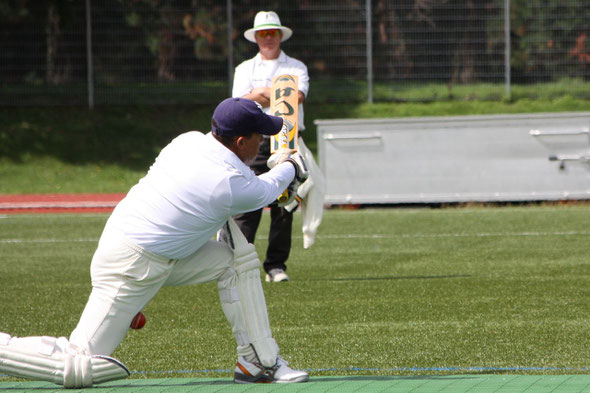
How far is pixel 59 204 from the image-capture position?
1762 centimetres

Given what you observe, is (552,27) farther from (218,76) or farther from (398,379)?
(398,379)

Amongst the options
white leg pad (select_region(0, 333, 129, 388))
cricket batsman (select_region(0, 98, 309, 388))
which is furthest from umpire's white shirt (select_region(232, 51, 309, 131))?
white leg pad (select_region(0, 333, 129, 388))

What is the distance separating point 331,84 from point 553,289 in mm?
15279

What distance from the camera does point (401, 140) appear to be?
16688mm

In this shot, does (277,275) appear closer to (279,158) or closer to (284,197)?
(284,197)

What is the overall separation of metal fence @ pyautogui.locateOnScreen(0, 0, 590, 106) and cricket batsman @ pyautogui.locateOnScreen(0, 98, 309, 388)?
1759cm

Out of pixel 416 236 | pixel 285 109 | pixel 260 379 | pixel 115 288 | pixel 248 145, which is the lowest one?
pixel 416 236

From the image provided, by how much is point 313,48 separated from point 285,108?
611 inches

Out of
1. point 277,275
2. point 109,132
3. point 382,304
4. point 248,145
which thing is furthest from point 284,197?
point 109,132

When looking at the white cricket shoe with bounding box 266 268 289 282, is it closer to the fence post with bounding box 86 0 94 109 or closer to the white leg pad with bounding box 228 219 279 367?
the white leg pad with bounding box 228 219 279 367

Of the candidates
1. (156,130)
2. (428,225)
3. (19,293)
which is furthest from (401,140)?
(19,293)

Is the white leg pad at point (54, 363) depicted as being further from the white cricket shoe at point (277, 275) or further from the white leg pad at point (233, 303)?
the white cricket shoe at point (277, 275)

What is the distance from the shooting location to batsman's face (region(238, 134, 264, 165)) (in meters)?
4.94

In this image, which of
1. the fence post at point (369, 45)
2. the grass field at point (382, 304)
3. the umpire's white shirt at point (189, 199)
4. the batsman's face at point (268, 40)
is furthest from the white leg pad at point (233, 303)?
the fence post at point (369, 45)
